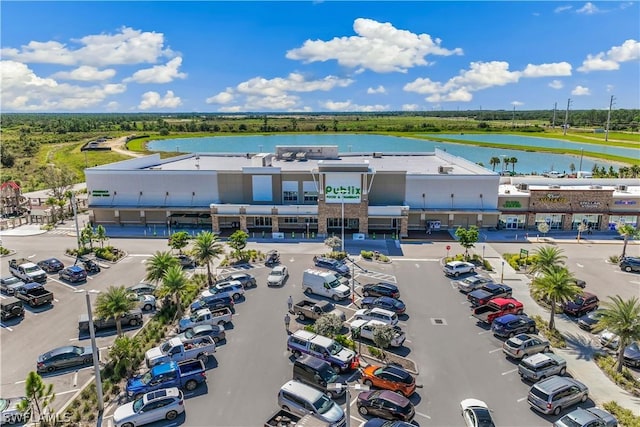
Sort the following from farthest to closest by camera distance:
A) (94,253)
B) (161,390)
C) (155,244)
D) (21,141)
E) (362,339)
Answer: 1. (21,141)
2. (155,244)
3. (94,253)
4. (362,339)
5. (161,390)

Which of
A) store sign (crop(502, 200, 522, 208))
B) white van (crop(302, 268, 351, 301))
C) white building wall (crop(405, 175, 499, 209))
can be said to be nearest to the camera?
white van (crop(302, 268, 351, 301))

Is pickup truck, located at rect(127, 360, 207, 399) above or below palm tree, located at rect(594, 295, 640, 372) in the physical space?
below

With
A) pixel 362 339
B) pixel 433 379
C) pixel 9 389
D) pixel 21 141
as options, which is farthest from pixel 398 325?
pixel 21 141

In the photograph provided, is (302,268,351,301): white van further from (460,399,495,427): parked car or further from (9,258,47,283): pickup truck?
(9,258,47,283): pickup truck

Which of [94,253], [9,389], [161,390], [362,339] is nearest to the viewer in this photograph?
[161,390]

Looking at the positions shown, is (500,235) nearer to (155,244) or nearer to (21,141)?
(155,244)

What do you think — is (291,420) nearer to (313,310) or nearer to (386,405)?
(386,405)

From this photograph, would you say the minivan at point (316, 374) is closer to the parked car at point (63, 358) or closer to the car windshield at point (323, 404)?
the car windshield at point (323, 404)

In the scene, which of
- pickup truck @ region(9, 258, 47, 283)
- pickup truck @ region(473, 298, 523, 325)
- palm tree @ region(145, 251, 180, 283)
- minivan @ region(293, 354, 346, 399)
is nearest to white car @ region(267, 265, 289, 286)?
palm tree @ region(145, 251, 180, 283)

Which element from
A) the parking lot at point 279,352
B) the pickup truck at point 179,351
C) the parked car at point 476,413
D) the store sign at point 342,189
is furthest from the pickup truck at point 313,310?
the store sign at point 342,189
